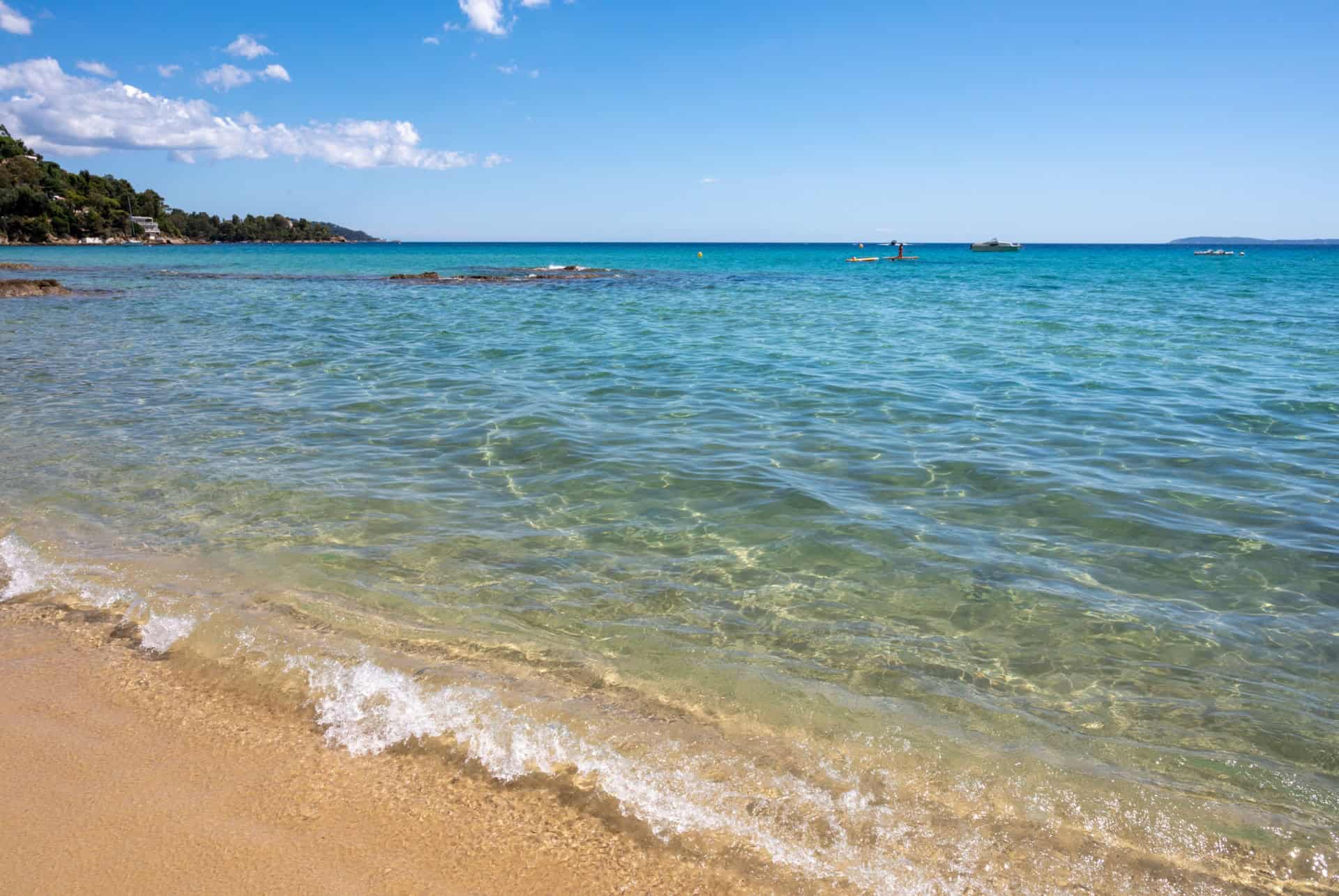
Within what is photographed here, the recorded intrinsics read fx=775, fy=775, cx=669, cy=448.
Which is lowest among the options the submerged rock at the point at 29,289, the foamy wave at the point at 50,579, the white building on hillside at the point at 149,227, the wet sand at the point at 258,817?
the wet sand at the point at 258,817

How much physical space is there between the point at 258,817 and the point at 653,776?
1789mm

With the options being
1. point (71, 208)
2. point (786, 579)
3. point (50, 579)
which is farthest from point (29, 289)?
point (71, 208)

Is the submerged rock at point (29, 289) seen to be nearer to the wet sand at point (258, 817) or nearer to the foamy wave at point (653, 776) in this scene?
the wet sand at point (258, 817)

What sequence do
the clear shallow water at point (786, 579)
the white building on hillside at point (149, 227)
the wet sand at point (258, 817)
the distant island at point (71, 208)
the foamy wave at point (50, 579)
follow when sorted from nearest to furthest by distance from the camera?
the wet sand at point (258, 817), the clear shallow water at point (786, 579), the foamy wave at point (50, 579), the distant island at point (71, 208), the white building on hillside at point (149, 227)

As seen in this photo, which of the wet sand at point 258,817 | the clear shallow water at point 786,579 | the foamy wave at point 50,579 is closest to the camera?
the wet sand at point 258,817

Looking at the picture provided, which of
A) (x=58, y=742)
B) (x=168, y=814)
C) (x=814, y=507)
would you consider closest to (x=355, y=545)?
(x=58, y=742)

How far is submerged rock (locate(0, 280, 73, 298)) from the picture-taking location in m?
30.5

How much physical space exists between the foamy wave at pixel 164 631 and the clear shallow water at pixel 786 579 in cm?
7

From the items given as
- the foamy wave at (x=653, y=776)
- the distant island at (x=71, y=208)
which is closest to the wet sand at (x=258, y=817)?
the foamy wave at (x=653, y=776)

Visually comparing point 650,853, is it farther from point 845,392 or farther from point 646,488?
point 845,392

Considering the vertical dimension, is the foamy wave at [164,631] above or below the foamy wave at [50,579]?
below

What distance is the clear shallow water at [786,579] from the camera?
3.78m

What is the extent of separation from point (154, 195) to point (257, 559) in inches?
6125

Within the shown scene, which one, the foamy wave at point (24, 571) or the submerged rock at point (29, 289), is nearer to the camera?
the foamy wave at point (24, 571)
